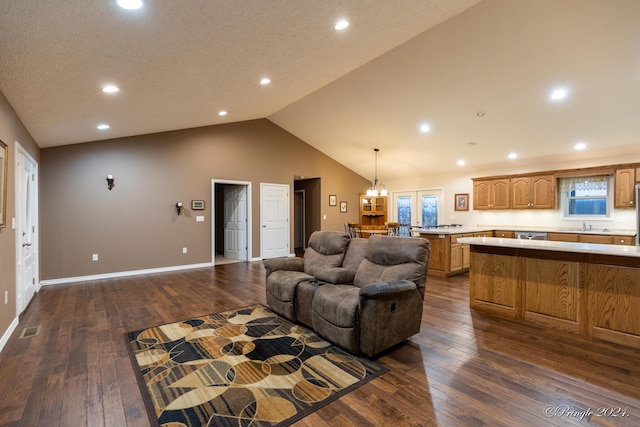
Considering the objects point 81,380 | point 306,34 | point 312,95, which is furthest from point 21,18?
point 312,95

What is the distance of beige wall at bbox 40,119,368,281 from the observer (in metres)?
5.34

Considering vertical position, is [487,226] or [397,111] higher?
[397,111]

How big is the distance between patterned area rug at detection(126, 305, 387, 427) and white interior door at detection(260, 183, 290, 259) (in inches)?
185

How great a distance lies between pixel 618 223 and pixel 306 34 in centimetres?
699

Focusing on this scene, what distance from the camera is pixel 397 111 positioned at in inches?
239

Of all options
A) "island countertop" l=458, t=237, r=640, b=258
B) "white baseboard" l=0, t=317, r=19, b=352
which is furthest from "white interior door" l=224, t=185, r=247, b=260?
"island countertop" l=458, t=237, r=640, b=258

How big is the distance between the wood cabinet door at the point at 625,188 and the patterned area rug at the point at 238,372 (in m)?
6.28

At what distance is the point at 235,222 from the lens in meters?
8.05

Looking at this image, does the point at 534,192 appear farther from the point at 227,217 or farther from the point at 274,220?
the point at 227,217

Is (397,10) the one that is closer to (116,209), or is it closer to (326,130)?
(326,130)

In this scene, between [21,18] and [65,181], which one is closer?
[21,18]

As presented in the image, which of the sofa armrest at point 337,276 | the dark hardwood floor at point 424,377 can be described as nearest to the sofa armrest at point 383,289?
the dark hardwood floor at point 424,377

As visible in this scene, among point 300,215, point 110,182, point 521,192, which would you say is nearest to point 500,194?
point 521,192

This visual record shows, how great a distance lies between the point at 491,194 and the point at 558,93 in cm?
333
